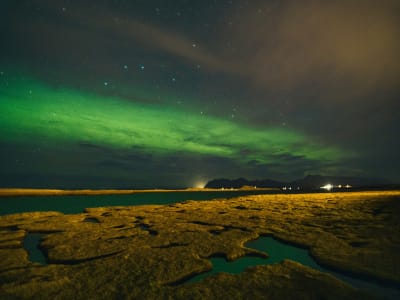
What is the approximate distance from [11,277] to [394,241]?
811 cm

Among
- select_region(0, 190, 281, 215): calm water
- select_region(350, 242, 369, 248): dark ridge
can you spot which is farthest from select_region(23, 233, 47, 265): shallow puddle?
select_region(0, 190, 281, 215): calm water

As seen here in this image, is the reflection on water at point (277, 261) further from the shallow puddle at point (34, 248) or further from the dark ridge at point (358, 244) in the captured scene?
the shallow puddle at point (34, 248)

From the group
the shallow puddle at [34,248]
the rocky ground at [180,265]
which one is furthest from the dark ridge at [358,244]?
the shallow puddle at [34,248]

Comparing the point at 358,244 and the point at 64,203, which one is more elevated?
the point at 358,244

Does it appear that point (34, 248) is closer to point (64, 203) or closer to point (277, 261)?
point (277, 261)

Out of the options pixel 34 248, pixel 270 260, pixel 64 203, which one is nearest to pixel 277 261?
pixel 270 260

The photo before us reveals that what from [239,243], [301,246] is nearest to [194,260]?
[239,243]

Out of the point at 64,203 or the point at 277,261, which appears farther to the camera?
the point at 64,203

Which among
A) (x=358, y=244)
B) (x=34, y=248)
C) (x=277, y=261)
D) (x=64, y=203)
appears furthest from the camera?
(x=64, y=203)

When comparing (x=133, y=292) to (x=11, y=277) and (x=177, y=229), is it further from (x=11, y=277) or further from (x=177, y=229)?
(x=177, y=229)

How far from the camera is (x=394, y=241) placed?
5.20m

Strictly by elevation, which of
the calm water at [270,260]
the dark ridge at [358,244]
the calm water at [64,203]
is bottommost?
the calm water at [64,203]

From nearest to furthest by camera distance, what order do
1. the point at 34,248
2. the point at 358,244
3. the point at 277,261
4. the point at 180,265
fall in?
the point at 180,265 < the point at 277,261 < the point at 358,244 < the point at 34,248

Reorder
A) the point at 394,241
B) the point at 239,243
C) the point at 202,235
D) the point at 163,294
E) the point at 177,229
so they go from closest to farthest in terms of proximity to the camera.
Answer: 1. the point at 163,294
2. the point at 394,241
3. the point at 239,243
4. the point at 202,235
5. the point at 177,229
